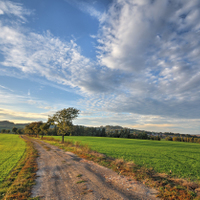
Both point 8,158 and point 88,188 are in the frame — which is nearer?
point 88,188

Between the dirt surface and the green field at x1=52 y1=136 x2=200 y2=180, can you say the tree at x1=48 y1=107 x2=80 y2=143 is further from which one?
the dirt surface

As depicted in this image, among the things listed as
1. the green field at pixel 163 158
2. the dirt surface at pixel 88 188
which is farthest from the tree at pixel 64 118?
the dirt surface at pixel 88 188

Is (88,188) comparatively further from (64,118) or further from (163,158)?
(64,118)

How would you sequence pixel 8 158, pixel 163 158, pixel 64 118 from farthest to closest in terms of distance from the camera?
pixel 64 118 < pixel 163 158 < pixel 8 158

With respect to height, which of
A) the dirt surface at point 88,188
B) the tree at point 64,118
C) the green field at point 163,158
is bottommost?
the green field at point 163,158

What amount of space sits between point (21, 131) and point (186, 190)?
7672 inches

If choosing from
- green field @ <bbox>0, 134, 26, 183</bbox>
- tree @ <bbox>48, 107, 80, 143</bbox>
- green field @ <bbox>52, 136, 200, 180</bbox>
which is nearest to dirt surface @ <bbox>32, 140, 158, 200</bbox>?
green field @ <bbox>0, 134, 26, 183</bbox>

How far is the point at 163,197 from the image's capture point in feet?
24.5

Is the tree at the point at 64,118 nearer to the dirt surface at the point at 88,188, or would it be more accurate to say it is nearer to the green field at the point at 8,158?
the green field at the point at 8,158

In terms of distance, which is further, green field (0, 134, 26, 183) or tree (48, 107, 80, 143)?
tree (48, 107, 80, 143)

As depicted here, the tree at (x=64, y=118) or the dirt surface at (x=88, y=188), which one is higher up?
the tree at (x=64, y=118)

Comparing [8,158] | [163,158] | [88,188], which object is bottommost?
[163,158]

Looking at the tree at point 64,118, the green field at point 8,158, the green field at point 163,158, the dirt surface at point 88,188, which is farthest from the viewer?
the tree at point 64,118

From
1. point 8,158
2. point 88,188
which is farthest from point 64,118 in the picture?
point 88,188
